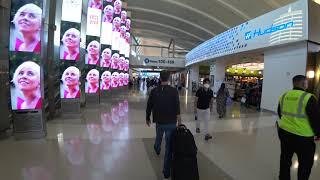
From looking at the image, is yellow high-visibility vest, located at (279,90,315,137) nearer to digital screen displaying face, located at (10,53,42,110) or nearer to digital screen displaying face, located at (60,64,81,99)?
digital screen displaying face, located at (10,53,42,110)

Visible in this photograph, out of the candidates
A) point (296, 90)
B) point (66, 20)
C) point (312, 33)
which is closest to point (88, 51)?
point (66, 20)

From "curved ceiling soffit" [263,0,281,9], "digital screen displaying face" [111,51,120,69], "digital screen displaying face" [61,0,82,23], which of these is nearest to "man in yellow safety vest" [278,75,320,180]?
"digital screen displaying face" [61,0,82,23]

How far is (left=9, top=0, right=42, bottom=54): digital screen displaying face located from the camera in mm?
5961

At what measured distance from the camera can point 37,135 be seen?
20.1ft

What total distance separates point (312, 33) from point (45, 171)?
978 centimetres

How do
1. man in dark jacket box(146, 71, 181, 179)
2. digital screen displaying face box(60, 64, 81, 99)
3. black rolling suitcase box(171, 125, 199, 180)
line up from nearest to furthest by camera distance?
black rolling suitcase box(171, 125, 199, 180) → man in dark jacket box(146, 71, 181, 179) → digital screen displaying face box(60, 64, 81, 99)

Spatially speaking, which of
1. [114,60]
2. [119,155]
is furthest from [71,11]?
[114,60]

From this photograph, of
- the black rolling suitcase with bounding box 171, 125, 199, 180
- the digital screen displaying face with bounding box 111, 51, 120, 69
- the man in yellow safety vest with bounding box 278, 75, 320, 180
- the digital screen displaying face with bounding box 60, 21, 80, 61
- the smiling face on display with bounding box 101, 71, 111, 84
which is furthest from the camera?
the digital screen displaying face with bounding box 111, 51, 120, 69

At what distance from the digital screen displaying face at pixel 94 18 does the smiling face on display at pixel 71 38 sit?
2.73m

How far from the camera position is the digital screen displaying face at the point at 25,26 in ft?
19.6

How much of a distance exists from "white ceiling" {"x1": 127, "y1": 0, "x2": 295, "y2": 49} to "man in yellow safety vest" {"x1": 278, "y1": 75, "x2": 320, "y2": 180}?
863 inches

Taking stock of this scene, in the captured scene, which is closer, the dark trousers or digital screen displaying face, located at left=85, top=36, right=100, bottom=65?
the dark trousers

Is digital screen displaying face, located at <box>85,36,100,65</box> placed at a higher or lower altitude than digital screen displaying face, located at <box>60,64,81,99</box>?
higher

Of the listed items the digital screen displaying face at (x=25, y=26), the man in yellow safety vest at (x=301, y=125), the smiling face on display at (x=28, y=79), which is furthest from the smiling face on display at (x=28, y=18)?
the man in yellow safety vest at (x=301, y=125)
